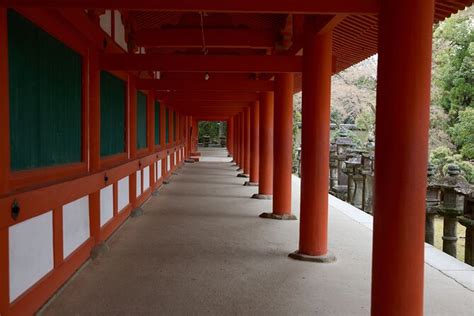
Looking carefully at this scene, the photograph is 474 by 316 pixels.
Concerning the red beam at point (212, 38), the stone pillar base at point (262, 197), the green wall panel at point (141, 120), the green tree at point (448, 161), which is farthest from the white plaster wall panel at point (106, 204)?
the green tree at point (448, 161)

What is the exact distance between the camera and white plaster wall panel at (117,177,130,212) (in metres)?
8.02

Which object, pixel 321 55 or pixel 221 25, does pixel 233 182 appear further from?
pixel 321 55

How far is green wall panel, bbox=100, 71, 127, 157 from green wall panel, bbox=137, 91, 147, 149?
1549 mm

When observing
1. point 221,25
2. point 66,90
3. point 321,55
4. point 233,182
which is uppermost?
point 221,25

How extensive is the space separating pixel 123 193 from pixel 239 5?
16.7 feet

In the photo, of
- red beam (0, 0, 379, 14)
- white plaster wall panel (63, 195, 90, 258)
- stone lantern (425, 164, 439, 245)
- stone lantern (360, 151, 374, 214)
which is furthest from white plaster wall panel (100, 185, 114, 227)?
stone lantern (360, 151, 374, 214)

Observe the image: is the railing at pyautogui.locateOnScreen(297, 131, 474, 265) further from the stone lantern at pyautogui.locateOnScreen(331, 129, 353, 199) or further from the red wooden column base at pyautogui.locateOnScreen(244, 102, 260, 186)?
the red wooden column base at pyautogui.locateOnScreen(244, 102, 260, 186)

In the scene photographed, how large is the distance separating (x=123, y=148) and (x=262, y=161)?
4.06 meters

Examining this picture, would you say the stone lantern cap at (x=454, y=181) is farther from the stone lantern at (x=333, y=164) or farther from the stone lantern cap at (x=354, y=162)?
the stone lantern at (x=333, y=164)

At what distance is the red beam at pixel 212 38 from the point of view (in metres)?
8.51

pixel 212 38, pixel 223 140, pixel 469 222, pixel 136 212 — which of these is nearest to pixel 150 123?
pixel 136 212

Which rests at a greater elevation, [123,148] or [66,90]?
[66,90]

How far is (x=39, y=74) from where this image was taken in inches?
171

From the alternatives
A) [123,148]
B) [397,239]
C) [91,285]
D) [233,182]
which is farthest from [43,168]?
[233,182]
